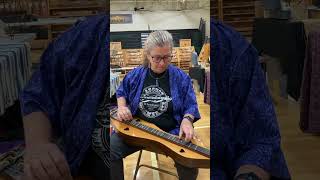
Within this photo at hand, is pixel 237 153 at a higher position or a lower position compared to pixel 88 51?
lower

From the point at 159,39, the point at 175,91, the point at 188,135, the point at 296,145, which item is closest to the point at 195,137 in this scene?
the point at 188,135

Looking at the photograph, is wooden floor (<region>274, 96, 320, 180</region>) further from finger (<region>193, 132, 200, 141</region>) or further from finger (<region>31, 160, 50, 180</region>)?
finger (<region>31, 160, 50, 180</region>)

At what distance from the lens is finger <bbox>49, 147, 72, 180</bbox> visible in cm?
99

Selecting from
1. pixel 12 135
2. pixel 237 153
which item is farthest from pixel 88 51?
pixel 237 153

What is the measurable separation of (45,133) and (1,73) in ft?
0.69

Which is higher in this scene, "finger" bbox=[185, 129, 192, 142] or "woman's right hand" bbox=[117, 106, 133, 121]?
"woman's right hand" bbox=[117, 106, 133, 121]

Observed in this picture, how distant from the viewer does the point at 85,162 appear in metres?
1.01

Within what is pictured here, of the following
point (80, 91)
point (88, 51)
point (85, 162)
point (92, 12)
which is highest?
point (92, 12)

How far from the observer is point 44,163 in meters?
0.98

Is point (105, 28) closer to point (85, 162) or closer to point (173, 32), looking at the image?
point (173, 32)

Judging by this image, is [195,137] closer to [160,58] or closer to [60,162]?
[160,58]

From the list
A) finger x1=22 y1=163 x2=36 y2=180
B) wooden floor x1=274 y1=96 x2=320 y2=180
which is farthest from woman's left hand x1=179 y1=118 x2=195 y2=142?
finger x1=22 y1=163 x2=36 y2=180

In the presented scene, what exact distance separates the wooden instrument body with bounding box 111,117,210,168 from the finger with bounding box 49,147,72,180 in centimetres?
18

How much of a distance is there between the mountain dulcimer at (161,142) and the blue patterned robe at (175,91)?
3 centimetres
